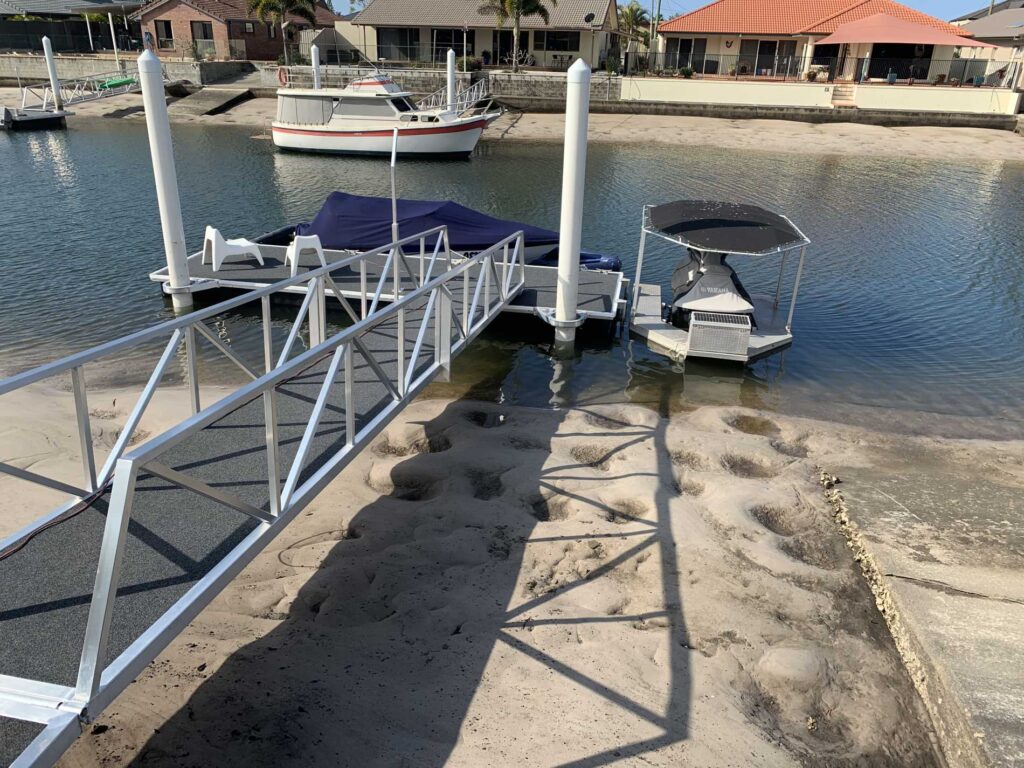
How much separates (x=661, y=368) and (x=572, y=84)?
4.18 metres

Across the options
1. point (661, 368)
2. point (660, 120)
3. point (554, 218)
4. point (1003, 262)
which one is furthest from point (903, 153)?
point (661, 368)

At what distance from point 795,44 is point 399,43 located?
83.1 feet

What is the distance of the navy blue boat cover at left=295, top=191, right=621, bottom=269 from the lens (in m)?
12.7

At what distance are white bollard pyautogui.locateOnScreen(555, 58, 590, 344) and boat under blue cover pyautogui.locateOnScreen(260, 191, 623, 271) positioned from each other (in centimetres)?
229

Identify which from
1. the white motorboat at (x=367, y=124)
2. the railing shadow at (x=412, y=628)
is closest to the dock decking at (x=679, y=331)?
the railing shadow at (x=412, y=628)

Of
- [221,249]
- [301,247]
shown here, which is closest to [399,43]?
[221,249]

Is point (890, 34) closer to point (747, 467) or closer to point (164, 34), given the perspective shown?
point (747, 467)

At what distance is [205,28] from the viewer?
163 ft

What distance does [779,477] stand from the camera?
25.4 ft

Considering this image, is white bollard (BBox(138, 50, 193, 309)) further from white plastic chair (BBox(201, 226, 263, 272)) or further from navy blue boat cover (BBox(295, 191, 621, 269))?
navy blue boat cover (BBox(295, 191, 621, 269))

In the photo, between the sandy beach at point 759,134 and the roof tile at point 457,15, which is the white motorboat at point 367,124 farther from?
the roof tile at point 457,15

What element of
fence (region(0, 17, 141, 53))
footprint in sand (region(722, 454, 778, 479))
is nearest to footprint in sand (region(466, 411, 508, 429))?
footprint in sand (region(722, 454, 778, 479))

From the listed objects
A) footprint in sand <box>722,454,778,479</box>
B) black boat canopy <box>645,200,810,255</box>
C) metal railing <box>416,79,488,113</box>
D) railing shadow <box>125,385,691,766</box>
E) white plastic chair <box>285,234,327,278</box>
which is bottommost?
footprint in sand <box>722,454,778,479</box>

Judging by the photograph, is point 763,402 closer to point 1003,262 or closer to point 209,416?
point 209,416
